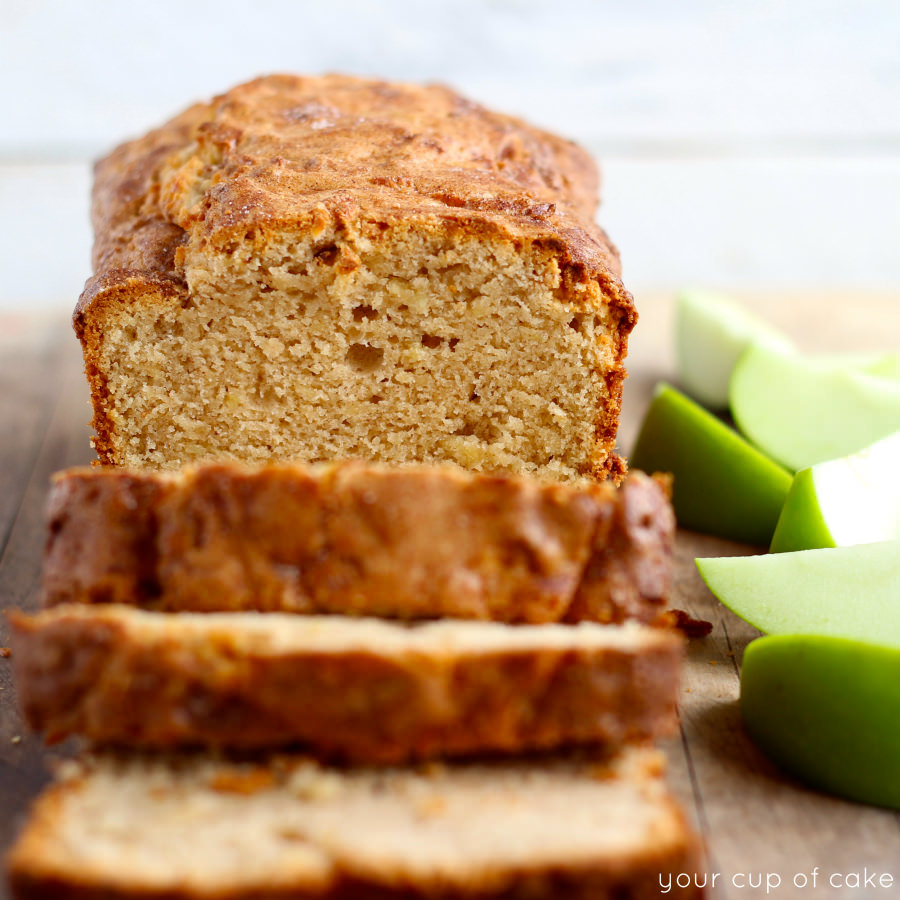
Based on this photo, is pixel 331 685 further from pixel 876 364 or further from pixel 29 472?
pixel 876 364

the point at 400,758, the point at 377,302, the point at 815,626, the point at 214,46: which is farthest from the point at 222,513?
the point at 214,46

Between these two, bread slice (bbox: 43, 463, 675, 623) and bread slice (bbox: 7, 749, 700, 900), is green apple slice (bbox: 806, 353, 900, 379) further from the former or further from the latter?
bread slice (bbox: 7, 749, 700, 900)

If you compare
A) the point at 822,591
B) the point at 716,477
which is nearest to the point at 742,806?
the point at 822,591

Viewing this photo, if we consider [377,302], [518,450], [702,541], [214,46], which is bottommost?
[702,541]

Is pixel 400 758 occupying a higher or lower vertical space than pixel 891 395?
lower

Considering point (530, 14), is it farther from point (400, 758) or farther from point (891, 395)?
point (400, 758)

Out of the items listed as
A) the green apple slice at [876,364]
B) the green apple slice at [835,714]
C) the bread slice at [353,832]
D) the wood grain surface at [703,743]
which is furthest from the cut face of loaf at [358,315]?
the green apple slice at [876,364]
